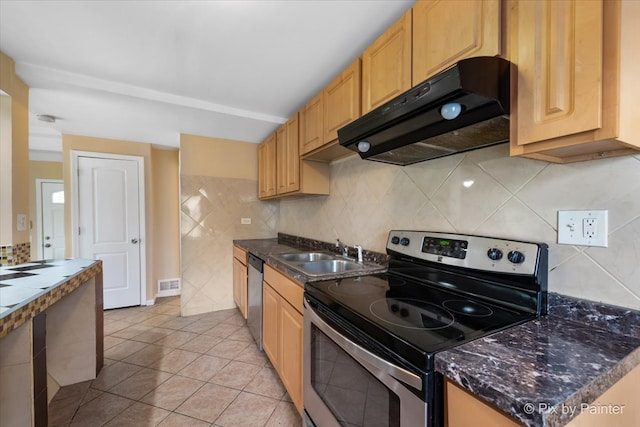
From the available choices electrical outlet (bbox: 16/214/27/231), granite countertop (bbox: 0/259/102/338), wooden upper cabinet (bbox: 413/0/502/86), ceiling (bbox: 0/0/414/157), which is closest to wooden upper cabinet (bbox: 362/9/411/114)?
wooden upper cabinet (bbox: 413/0/502/86)

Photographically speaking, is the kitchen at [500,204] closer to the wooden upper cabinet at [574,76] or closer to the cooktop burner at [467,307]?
the wooden upper cabinet at [574,76]

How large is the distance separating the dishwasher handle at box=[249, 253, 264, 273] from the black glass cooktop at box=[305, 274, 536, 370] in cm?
88

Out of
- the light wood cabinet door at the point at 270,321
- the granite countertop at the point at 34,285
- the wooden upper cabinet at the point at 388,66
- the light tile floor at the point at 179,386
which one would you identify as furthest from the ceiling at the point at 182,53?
the light tile floor at the point at 179,386

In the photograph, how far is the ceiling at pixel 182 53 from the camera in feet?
4.33

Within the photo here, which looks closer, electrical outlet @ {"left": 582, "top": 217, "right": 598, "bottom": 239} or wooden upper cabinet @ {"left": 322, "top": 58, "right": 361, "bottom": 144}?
electrical outlet @ {"left": 582, "top": 217, "right": 598, "bottom": 239}

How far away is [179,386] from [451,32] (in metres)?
2.55

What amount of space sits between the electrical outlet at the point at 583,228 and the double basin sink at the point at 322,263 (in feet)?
3.35

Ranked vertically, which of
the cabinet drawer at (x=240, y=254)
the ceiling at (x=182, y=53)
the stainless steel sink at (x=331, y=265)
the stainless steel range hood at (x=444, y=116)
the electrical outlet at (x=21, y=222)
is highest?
the ceiling at (x=182, y=53)

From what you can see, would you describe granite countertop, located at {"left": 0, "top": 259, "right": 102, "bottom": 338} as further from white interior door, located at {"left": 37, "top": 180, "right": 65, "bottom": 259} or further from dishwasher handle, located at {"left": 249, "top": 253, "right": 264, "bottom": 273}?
white interior door, located at {"left": 37, "top": 180, "right": 65, "bottom": 259}

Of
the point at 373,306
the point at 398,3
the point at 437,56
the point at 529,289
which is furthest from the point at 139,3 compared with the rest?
the point at 529,289

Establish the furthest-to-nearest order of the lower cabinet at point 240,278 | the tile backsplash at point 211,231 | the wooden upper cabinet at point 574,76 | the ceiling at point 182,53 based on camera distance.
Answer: the tile backsplash at point 211,231
the lower cabinet at point 240,278
the ceiling at point 182,53
the wooden upper cabinet at point 574,76

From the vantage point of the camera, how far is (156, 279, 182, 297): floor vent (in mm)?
3755

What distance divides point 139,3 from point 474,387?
6.59 feet

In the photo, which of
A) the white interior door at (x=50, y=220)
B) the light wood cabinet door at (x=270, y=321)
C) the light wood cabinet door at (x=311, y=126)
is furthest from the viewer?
the white interior door at (x=50, y=220)
